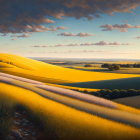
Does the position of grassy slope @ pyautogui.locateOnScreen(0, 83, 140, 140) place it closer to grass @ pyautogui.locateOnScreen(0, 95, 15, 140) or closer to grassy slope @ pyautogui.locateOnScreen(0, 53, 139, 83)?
grass @ pyautogui.locateOnScreen(0, 95, 15, 140)

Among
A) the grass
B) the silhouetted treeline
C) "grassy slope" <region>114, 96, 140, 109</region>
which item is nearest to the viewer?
the grass

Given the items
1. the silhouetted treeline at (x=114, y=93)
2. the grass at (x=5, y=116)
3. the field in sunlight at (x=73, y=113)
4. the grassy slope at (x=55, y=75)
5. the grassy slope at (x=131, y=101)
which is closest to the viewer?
the grass at (x=5, y=116)

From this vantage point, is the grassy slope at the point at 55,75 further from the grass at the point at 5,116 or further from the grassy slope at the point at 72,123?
the grass at the point at 5,116

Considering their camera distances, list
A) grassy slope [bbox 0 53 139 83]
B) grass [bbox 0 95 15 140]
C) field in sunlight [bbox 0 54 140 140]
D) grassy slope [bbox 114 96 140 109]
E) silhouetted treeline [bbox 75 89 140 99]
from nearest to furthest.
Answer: grass [bbox 0 95 15 140] → field in sunlight [bbox 0 54 140 140] → grassy slope [bbox 114 96 140 109] → silhouetted treeline [bbox 75 89 140 99] → grassy slope [bbox 0 53 139 83]

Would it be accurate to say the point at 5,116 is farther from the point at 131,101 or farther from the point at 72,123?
the point at 131,101

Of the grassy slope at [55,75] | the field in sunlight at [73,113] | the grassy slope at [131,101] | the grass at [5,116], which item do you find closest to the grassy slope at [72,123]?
the field in sunlight at [73,113]

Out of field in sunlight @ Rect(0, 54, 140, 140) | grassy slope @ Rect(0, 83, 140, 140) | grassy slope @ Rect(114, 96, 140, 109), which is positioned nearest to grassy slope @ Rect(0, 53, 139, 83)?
field in sunlight @ Rect(0, 54, 140, 140)

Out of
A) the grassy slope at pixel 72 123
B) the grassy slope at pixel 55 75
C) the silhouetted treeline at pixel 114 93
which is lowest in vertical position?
the grassy slope at pixel 72 123

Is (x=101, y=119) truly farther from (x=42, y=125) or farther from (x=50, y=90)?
(x=50, y=90)

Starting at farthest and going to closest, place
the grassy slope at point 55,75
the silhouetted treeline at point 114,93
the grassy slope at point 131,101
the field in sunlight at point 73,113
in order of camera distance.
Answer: the grassy slope at point 55,75 → the silhouetted treeline at point 114,93 → the grassy slope at point 131,101 → the field in sunlight at point 73,113

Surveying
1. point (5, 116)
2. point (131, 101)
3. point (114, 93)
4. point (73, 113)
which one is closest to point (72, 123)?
point (73, 113)
